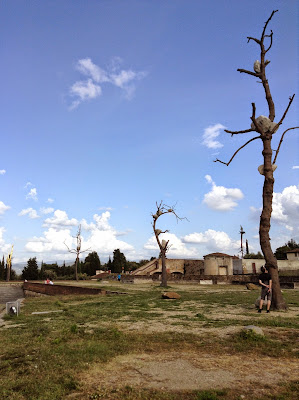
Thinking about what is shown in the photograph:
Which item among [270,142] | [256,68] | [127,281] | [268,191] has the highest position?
[256,68]

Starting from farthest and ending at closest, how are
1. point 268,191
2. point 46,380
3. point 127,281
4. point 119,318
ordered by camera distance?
point 127,281 → point 268,191 → point 119,318 → point 46,380

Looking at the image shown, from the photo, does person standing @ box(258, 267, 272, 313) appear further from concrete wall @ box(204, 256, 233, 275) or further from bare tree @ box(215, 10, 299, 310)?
concrete wall @ box(204, 256, 233, 275)

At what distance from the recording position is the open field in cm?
409

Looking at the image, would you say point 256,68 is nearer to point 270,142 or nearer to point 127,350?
point 270,142

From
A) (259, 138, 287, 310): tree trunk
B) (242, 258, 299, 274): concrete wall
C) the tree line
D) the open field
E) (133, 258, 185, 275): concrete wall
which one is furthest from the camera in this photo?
the tree line

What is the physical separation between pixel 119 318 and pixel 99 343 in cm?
368

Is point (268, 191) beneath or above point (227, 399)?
above

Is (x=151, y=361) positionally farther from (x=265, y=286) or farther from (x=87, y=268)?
(x=87, y=268)

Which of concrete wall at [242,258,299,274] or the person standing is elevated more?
the person standing

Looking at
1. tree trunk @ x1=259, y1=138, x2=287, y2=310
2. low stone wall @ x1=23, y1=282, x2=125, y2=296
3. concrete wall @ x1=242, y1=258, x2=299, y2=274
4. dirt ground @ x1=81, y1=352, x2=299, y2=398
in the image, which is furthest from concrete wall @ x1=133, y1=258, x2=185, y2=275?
dirt ground @ x1=81, y1=352, x2=299, y2=398

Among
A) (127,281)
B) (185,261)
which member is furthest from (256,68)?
(185,261)

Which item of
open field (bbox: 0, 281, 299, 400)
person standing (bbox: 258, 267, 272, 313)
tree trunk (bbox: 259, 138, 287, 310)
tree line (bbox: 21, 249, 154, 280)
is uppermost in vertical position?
tree trunk (bbox: 259, 138, 287, 310)

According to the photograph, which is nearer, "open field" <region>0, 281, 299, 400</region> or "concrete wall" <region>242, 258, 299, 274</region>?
"open field" <region>0, 281, 299, 400</region>

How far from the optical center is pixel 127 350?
6.08 metres
